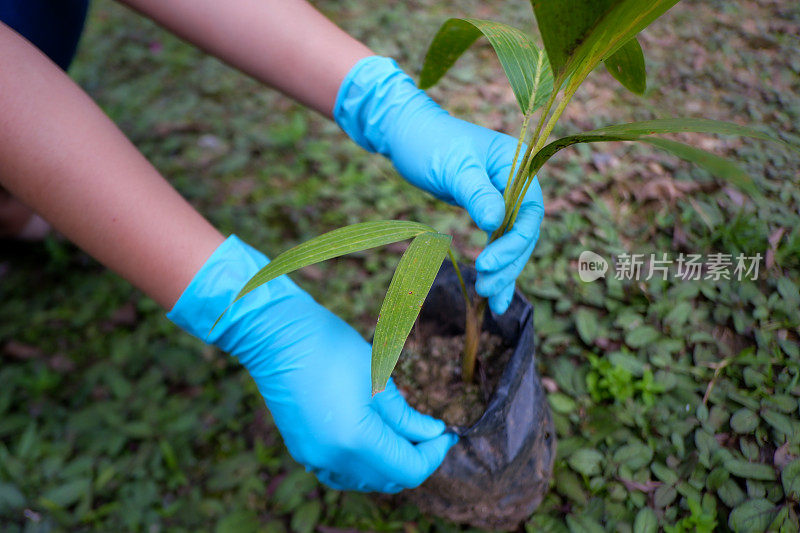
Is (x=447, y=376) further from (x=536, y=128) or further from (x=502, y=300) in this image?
(x=536, y=128)

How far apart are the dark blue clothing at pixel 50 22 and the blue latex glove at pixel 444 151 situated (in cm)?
80

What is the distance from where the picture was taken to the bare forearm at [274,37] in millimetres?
1092

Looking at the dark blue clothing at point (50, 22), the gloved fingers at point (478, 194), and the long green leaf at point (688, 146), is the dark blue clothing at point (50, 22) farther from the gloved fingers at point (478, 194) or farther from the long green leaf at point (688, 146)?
the long green leaf at point (688, 146)

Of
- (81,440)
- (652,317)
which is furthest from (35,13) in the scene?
(652,317)

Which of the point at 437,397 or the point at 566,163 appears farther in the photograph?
the point at 566,163

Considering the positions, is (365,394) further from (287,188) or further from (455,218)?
(287,188)

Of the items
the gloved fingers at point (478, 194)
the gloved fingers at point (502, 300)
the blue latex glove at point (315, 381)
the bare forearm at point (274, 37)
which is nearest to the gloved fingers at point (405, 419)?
the blue latex glove at point (315, 381)

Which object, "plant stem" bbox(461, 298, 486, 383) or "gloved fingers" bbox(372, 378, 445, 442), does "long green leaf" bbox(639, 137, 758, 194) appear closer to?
"plant stem" bbox(461, 298, 486, 383)

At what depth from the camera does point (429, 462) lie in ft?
2.90

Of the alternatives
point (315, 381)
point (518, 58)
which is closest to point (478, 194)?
point (518, 58)

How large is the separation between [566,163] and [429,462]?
113 centimetres

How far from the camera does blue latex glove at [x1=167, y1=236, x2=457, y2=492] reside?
882mm

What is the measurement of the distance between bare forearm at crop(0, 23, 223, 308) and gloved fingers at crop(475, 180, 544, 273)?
0.55 metres

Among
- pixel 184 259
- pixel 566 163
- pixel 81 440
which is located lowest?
pixel 81 440
